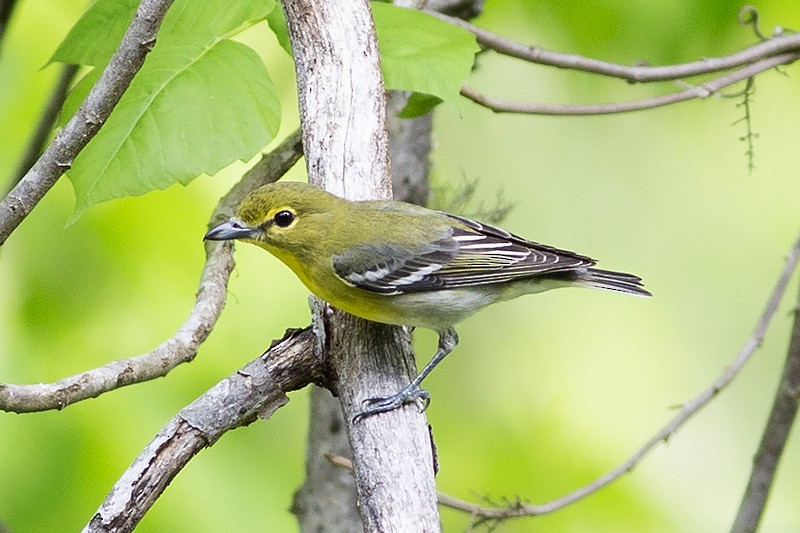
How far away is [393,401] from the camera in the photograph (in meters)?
2.41

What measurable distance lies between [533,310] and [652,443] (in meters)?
1.82

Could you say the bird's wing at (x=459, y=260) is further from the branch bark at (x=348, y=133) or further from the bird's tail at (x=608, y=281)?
the branch bark at (x=348, y=133)

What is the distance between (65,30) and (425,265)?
204 centimetres

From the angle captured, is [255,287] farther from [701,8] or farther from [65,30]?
[701,8]

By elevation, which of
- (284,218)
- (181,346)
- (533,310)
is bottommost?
(181,346)

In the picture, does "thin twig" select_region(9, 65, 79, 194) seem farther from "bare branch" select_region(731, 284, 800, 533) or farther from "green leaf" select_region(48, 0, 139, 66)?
"bare branch" select_region(731, 284, 800, 533)

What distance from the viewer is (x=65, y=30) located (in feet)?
13.5

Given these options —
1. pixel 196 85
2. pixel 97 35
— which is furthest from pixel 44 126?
pixel 196 85

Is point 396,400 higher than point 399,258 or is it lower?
lower

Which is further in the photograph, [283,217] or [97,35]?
[283,217]

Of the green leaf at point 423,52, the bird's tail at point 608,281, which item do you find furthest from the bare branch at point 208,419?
the bird's tail at point 608,281

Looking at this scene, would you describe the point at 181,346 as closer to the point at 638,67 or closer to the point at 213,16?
the point at 213,16

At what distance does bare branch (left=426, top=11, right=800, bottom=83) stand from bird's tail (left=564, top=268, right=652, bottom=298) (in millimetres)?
740

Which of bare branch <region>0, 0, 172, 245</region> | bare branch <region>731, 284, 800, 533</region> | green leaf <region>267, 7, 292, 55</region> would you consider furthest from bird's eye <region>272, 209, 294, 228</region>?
bare branch <region>731, 284, 800, 533</region>
